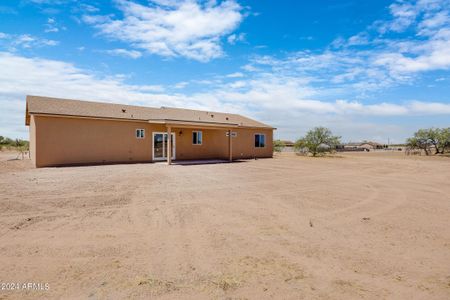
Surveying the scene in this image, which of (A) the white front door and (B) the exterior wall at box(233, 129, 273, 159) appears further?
(B) the exterior wall at box(233, 129, 273, 159)

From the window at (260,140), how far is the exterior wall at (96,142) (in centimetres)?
473

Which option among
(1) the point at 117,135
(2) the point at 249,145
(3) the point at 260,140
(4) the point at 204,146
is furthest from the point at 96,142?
(3) the point at 260,140

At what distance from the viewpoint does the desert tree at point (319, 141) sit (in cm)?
3122

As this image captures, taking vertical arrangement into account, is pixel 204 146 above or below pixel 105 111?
below

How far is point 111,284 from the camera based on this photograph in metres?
3.32

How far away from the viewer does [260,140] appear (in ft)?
84.7

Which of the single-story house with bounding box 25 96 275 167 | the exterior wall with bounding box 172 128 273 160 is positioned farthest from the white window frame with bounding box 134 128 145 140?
the exterior wall with bounding box 172 128 273 160

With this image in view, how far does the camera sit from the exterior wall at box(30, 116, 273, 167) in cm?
1536

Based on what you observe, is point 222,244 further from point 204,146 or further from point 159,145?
point 204,146

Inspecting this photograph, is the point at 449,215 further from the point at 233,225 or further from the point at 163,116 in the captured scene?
the point at 163,116

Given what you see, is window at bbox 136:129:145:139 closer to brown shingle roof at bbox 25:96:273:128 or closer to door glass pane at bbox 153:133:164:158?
brown shingle roof at bbox 25:96:273:128

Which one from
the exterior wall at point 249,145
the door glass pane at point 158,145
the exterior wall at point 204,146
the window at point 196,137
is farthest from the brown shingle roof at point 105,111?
the window at point 196,137

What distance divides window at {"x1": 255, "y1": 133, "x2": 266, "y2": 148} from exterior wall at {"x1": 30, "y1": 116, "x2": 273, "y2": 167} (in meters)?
4.73

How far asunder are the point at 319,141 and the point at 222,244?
2885 cm
